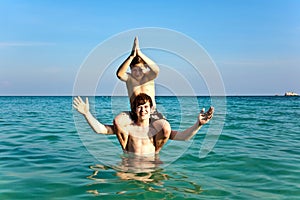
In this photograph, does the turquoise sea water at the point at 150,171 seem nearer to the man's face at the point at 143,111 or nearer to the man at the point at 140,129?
the man at the point at 140,129

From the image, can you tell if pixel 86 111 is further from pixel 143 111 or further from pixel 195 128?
pixel 195 128

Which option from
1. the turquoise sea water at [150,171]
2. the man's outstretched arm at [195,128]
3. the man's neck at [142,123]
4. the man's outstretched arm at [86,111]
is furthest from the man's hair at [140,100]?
the turquoise sea water at [150,171]

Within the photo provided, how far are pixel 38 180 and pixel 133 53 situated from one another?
3.03 m

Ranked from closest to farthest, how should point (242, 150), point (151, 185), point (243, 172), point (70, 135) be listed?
1. point (151, 185)
2. point (243, 172)
3. point (242, 150)
4. point (70, 135)

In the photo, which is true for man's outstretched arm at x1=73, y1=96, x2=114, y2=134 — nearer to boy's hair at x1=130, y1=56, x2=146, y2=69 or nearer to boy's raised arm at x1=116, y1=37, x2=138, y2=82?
boy's raised arm at x1=116, y1=37, x2=138, y2=82

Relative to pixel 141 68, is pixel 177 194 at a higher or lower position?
lower

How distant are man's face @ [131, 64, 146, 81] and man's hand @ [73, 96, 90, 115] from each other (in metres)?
1.16

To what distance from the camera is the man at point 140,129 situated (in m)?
6.43

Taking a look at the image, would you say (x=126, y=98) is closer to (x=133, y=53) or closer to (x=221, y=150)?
(x=133, y=53)

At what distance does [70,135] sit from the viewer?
44.3ft

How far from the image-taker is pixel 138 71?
693 cm

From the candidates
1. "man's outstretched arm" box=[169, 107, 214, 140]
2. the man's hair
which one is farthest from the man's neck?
"man's outstretched arm" box=[169, 107, 214, 140]

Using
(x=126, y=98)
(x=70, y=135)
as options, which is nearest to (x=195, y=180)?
(x=126, y=98)

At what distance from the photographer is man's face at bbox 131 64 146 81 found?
6.88 m
